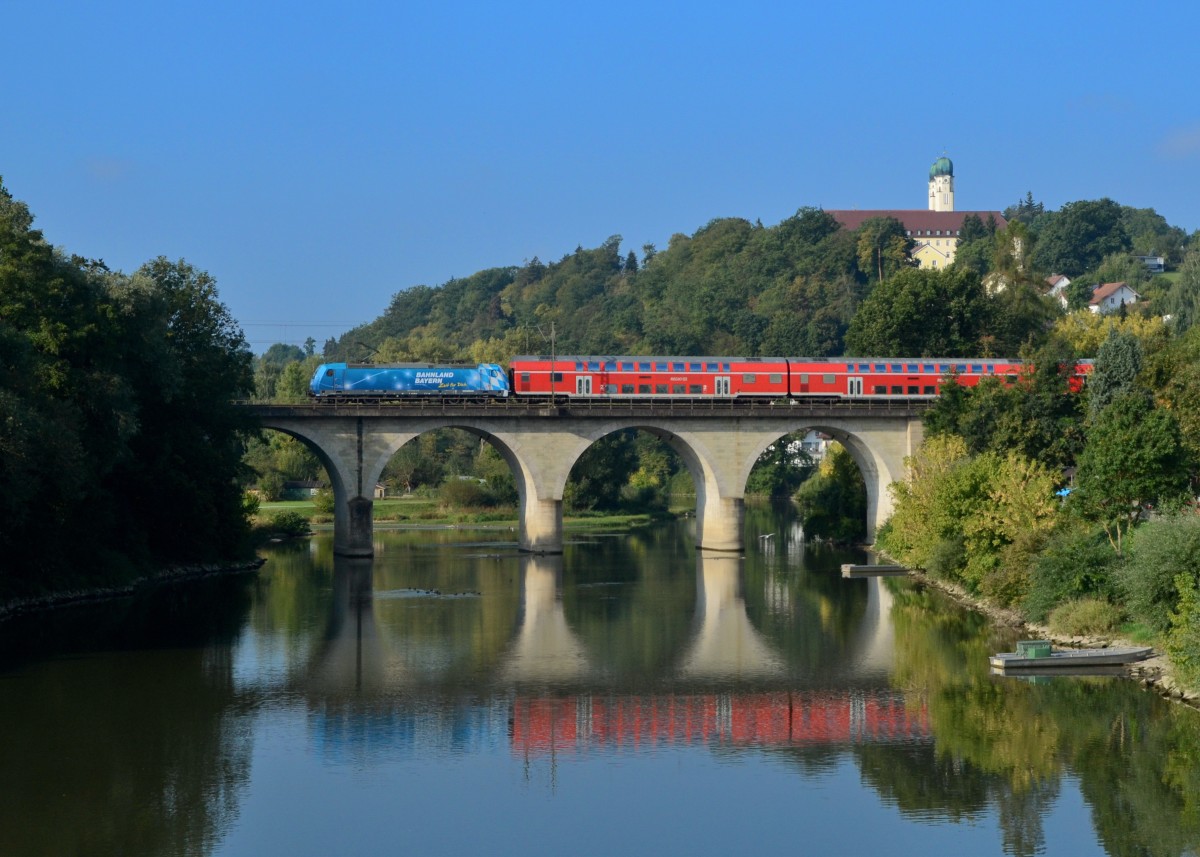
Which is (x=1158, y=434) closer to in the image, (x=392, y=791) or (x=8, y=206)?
(x=392, y=791)

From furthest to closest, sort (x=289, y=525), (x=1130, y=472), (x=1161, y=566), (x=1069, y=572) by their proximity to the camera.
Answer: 1. (x=289, y=525)
2. (x=1130, y=472)
3. (x=1069, y=572)
4. (x=1161, y=566)

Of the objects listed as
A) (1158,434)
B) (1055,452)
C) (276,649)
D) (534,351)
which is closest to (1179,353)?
(1055,452)

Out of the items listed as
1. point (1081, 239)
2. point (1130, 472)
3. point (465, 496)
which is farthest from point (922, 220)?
point (1130, 472)

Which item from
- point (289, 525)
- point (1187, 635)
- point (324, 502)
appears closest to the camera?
point (1187, 635)

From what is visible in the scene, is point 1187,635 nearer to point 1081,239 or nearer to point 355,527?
point 355,527

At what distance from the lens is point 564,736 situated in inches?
1483

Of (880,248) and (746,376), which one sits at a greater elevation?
(880,248)

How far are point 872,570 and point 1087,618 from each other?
23.3m

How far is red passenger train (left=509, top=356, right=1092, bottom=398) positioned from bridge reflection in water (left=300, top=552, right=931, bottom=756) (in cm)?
2520

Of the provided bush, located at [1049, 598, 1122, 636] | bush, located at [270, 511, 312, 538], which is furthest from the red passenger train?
bush, located at [1049, 598, 1122, 636]

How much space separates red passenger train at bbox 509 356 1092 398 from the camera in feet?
260

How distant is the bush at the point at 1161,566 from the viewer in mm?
41250

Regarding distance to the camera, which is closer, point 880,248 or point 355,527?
point 355,527

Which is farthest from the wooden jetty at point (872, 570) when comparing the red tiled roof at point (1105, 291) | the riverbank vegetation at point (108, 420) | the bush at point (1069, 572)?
the red tiled roof at point (1105, 291)
